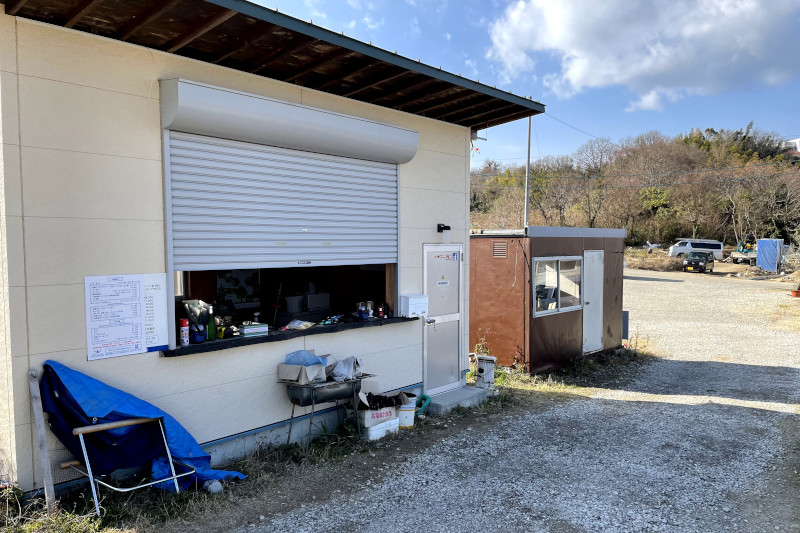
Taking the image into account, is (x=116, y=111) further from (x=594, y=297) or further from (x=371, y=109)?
(x=594, y=297)

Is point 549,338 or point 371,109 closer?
point 371,109

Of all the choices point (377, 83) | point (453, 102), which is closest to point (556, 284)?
point (453, 102)

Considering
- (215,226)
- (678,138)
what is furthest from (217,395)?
(678,138)

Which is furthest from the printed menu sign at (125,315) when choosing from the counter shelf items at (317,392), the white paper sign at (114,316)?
the counter shelf items at (317,392)

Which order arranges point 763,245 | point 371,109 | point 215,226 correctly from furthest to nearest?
1. point 763,245
2. point 371,109
3. point 215,226

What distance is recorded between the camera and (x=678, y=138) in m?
49.8

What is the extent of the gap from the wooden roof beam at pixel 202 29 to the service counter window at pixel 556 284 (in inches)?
243

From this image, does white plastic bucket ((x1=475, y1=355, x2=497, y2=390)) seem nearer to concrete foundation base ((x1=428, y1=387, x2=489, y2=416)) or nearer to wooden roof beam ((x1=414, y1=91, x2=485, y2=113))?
concrete foundation base ((x1=428, y1=387, x2=489, y2=416))

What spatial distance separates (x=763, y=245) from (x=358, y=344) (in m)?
30.3

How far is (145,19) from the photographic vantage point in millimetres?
3838

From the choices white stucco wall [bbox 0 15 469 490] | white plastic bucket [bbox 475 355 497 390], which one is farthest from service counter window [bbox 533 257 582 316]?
white stucco wall [bbox 0 15 469 490]

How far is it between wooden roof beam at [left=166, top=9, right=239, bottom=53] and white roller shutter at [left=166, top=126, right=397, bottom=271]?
0.69 metres

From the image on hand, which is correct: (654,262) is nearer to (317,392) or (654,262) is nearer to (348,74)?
(348,74)

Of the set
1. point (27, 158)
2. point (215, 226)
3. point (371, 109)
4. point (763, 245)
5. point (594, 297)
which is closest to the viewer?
point (27, 158)
